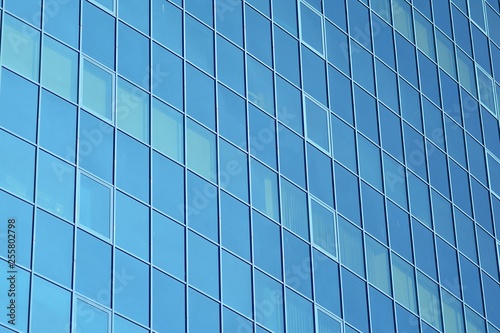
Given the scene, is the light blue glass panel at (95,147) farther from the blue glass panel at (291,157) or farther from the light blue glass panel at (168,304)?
the blue glass panel at (291,157)

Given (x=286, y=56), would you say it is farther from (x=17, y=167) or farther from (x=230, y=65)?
(x=17, y=167)

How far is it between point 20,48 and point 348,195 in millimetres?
12695

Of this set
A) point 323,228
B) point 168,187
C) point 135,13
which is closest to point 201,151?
point 168,187

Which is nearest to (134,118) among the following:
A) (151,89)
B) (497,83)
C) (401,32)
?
(151,89)

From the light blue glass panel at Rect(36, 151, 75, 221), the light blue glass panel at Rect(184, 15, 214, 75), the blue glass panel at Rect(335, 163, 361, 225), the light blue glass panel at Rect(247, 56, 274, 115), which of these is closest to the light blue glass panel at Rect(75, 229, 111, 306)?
the light blue glass panel at Rect(36, 151, 75, 221)

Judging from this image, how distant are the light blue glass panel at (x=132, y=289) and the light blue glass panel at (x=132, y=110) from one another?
3722 mm

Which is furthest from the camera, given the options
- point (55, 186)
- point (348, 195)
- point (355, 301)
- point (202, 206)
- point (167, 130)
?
point (348, 195)

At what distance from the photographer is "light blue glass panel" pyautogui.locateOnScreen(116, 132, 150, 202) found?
3978 cm

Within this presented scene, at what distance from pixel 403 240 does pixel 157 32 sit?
36.8 feet

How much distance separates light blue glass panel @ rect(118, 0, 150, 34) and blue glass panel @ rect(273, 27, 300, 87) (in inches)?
214

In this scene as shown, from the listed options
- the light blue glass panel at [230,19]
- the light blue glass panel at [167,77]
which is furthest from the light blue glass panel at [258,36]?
the light blue glass panel at [167,77]

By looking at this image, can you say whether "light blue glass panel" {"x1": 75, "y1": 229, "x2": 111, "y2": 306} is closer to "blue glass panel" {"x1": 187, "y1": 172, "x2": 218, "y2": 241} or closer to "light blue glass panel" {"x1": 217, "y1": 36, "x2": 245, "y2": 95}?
"blue glass panel" {"x1": 187, "y1": 172, "x2": 218, "y2": 241}

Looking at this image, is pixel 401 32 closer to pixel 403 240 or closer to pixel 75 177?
pixel 403 240

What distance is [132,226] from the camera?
39.4 metres
